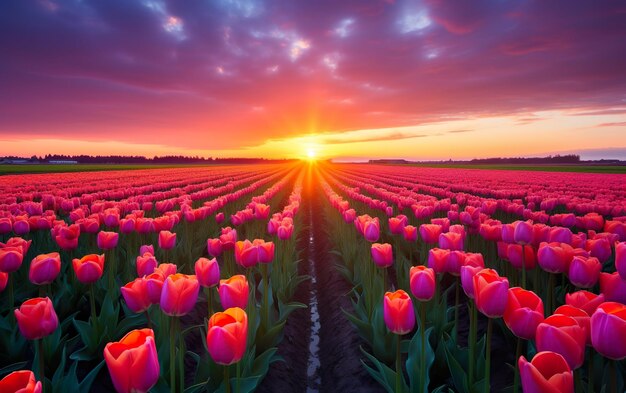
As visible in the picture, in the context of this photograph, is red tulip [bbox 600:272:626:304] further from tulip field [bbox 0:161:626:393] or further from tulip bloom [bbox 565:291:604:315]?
tulip bloom [bbox 565:291:604:315]

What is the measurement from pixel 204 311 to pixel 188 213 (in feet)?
6.27

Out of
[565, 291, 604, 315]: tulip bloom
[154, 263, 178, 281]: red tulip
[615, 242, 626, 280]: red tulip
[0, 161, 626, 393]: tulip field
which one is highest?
[615, 242, 626, 280]: red tulip

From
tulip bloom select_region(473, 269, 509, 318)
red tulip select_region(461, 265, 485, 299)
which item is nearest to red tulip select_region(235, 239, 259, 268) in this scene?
red tulip select_region(461, 265, 485, 299)

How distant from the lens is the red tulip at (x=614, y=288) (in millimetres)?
2373

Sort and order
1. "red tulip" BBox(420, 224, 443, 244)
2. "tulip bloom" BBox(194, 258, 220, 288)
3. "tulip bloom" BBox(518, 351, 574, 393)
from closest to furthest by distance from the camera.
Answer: "tulip bloom" BBox(518, 351, 574, 393) → "tulip bloom" BBox(194, 258, 220, 288) → "red tulip" BBox(420, 224, 443, 244)

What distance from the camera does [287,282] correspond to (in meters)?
5.72

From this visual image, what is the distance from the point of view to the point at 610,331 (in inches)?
62.7

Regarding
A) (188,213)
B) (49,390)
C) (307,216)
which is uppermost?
(188,213)

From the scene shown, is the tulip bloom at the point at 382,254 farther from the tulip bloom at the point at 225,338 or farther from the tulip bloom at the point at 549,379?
the tulip bloom at the point at 549,379

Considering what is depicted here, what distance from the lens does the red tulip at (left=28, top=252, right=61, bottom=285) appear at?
305 cm

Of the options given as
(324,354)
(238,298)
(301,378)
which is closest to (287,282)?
(324,354)

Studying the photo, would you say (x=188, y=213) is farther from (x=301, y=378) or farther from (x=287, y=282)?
(x=301, y=378)

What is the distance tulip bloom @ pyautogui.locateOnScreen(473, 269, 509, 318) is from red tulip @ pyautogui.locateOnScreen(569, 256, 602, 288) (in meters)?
0.95

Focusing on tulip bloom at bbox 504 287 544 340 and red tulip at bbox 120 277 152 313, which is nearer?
tulip bloom at bbox 504 287 544 340
